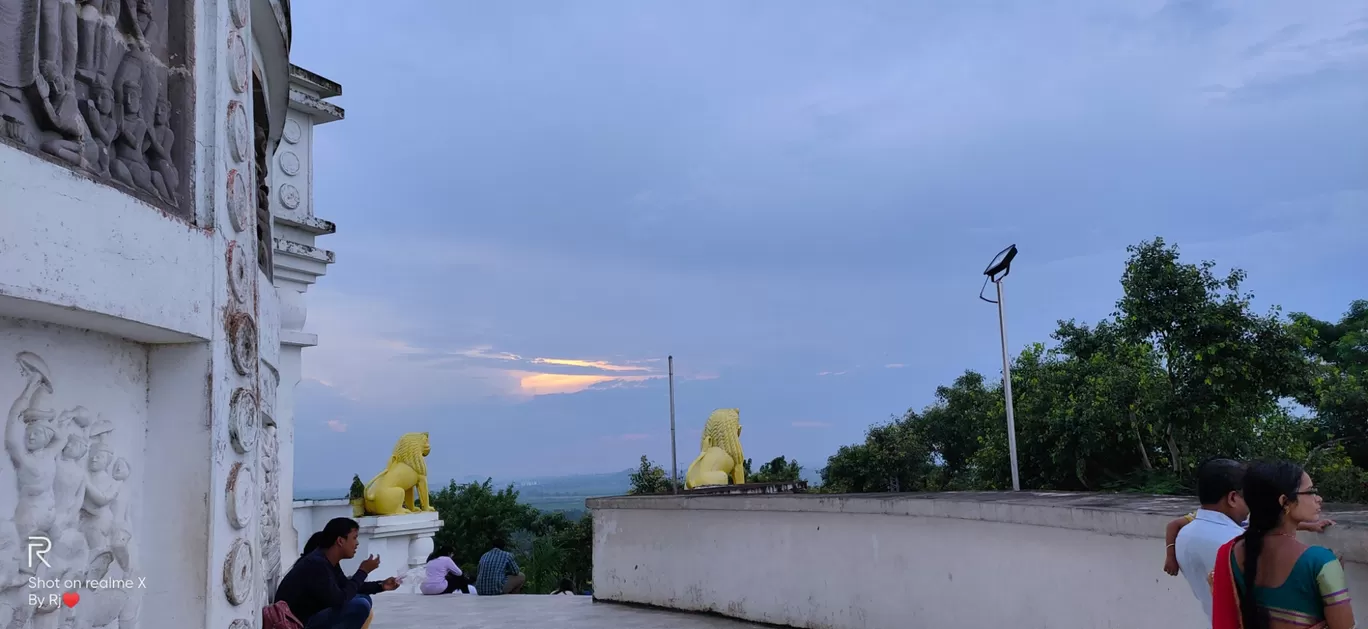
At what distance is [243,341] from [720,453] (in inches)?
382

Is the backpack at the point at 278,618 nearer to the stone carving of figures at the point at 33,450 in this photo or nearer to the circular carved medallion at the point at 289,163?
the stone carving of figures at the point at 33,450

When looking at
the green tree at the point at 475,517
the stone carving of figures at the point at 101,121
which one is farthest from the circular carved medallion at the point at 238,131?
the green tree at the point at 475,517

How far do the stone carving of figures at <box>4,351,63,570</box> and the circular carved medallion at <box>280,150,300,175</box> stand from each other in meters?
6.42

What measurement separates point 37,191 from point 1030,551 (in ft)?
15.3

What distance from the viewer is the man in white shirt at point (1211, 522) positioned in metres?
3.07

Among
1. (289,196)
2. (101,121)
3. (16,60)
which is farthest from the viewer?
(289,196)

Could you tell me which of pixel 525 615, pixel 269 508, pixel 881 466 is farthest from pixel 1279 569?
pixel 881 466

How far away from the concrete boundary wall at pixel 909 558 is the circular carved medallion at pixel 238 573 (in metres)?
3.68

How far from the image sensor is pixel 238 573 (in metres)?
4.13

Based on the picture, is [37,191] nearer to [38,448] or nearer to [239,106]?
[38,448]

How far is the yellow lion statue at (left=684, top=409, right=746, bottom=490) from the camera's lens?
525 inches

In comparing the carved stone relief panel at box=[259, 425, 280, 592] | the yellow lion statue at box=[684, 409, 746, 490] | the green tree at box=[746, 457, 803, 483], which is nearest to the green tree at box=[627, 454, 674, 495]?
the green tree at box=[746, 457, 803, 483]

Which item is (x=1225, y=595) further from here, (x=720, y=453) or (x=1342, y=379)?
(x=1342, y=379)

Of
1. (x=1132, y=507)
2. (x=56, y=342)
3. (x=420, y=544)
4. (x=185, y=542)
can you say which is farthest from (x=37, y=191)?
(x=420, y=544)
